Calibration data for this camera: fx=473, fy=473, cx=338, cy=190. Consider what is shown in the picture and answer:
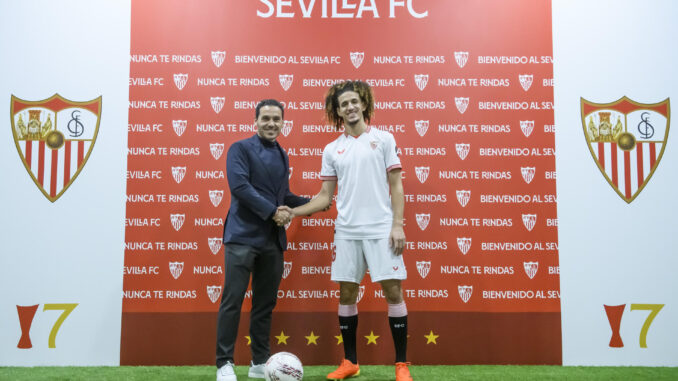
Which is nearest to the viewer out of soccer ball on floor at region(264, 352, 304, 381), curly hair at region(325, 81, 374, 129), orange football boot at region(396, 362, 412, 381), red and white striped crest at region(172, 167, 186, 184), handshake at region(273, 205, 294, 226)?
soccer ball on floor at region(264, 352, 304, 381)

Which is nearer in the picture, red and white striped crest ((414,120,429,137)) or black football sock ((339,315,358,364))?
black football sock ((339,315,358,364))

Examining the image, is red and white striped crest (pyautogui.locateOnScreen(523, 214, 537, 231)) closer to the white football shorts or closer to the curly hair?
the white football shorts

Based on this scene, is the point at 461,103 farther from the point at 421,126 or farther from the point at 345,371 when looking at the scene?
the point at 345,371

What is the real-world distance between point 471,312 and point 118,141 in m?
2.58

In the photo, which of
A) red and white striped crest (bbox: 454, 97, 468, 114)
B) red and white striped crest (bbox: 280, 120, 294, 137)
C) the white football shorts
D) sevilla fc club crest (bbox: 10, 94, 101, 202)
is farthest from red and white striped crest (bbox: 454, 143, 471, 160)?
sevilla fc club crest (bbox: 10, 94, 101, 202)

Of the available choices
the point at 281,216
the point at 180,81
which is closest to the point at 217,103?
the point at 180,81

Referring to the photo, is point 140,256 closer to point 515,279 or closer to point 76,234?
point 76,234

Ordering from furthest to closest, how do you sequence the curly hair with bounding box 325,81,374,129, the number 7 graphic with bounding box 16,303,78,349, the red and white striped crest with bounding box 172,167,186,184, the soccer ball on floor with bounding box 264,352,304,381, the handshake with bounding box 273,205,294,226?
the red and white striped crest with bounding box 172,167,186,184 → the number 7 graphic with bounding box 16,303,78,349 → the curly hair with bounding box 325,81,374,129 → the handshake with bounding box 273,205,294,226 → the soccer ball on floor with bounding box 264,352,304,381

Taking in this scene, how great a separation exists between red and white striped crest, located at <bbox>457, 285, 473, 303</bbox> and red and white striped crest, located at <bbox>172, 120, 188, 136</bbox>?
2.10 metres

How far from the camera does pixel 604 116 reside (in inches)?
125

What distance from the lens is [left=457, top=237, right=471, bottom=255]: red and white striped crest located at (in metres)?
3.11

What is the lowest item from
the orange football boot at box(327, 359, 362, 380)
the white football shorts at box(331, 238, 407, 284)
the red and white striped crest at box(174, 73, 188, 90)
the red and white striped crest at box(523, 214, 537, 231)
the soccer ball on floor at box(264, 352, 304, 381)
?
the orange football boot at box(327, 359, 362, 380)

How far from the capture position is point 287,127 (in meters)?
3.16

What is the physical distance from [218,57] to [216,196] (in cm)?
94
